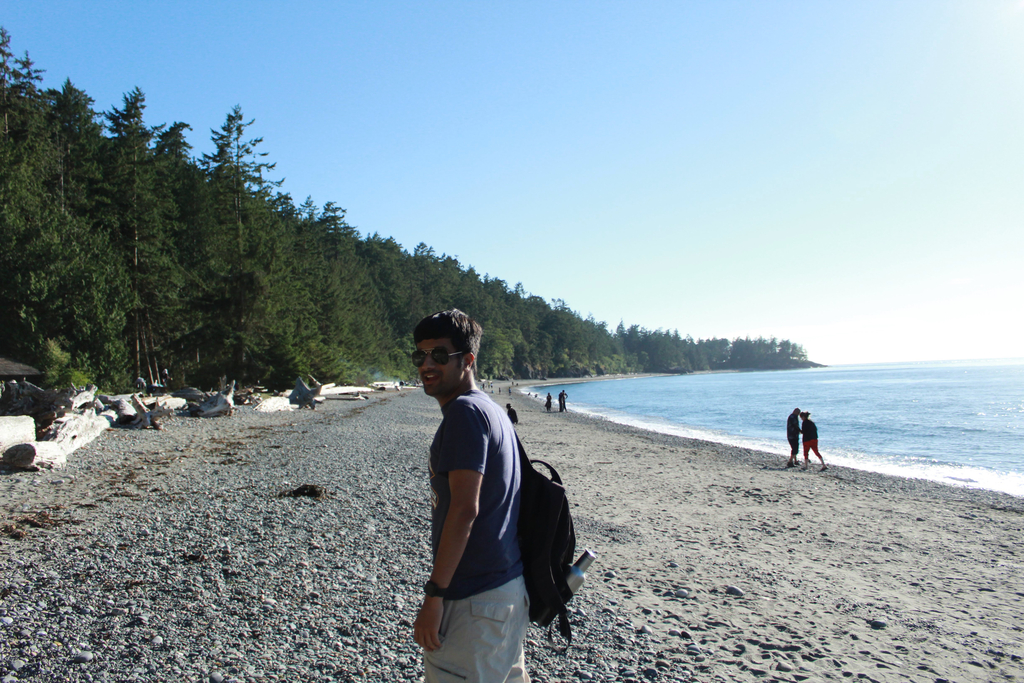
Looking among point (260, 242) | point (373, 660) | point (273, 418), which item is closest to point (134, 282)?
point (260, 242)

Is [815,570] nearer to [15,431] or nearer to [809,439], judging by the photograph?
[809,439]

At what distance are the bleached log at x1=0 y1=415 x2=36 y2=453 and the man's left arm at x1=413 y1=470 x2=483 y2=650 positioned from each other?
38.2ft

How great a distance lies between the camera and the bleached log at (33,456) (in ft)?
30.9

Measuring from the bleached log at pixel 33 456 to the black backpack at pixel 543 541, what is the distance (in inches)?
428

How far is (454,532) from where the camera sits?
197 cm

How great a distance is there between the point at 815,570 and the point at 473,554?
6.81 meters

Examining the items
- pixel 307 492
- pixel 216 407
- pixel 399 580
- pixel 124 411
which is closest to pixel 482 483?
pixel 399 580

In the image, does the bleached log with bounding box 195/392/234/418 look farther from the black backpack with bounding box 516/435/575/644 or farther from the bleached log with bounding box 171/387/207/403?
the black backpack with bounding box 516/435/575/644

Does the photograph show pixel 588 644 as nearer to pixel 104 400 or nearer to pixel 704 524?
pixel 704 524

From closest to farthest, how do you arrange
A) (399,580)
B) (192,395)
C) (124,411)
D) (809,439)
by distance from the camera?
(399,580) < (124,411) < (809,439) < (192,395)

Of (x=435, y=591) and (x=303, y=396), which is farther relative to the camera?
(x=303, y=396)

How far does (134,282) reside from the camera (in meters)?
30.1

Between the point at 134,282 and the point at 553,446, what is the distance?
24489mm

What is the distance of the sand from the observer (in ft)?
16.0
